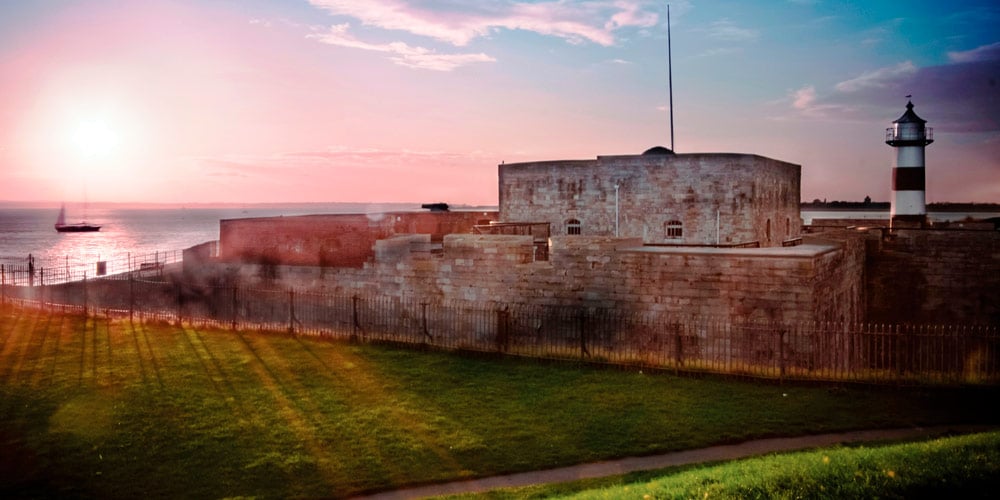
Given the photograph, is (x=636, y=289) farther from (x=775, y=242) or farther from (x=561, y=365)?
(x=775, y=242)

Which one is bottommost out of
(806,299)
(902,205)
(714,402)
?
(714,402)

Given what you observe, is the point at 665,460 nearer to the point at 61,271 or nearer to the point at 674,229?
the point at 674,229

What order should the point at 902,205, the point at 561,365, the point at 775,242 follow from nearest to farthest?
the point at 561,365 → the point at 775,242 → the point at 902,205

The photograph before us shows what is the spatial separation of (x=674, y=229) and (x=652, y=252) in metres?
8.41

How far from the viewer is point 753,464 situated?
368 inches

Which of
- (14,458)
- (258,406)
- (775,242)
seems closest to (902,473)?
(258,406)

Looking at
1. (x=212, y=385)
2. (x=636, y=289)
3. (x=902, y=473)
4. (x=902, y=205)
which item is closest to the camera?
(x=902, y=473)

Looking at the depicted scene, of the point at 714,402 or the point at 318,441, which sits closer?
the point at 318,441

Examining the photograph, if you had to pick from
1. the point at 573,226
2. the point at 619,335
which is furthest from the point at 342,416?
the point at 573,226

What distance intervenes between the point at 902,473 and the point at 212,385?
11669mm

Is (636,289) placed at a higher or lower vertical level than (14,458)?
higher

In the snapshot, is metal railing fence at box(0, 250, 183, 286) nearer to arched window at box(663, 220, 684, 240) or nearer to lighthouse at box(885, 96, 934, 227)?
arched window at box(663, 220, 684, 240)

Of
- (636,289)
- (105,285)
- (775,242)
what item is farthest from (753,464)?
(105,285)

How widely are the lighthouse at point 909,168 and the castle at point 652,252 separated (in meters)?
0.11
